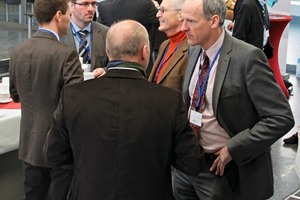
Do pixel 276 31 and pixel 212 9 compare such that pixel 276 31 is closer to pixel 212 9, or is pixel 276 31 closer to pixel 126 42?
pixel 212 9

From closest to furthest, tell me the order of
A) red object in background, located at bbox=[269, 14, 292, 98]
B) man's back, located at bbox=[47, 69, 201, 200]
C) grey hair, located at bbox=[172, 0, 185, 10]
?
man's back, located at bbox=[47, 69, 201, 200] → grey hair, located at bbox=[172, 0, 185, 10] → red object in background, located at bbox=[269, 14, 292, 98]

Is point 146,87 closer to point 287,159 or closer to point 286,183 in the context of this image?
point 286,183

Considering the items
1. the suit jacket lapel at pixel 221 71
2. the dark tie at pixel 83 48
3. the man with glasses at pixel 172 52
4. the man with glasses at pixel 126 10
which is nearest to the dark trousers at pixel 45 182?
the man with glasses at pixel 172 52

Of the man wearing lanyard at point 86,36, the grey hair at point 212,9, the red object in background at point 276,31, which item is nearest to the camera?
the grey hair at point 212,9

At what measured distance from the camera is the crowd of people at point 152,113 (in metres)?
1.75

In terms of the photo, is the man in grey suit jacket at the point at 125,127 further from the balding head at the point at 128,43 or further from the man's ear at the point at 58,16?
the man's ear at the point at 58,16

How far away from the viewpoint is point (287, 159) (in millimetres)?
4340

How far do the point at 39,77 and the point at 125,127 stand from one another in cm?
82

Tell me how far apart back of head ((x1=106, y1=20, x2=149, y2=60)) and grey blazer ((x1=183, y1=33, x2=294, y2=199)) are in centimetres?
46

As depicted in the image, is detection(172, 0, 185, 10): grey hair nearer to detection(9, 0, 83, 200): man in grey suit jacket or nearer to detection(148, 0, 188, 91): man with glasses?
detection(148, 0, 188, 91): man with glasses

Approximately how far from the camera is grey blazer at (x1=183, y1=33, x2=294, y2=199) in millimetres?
2025

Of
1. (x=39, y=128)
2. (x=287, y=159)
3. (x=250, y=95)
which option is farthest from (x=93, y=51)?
(x=287, y=159)

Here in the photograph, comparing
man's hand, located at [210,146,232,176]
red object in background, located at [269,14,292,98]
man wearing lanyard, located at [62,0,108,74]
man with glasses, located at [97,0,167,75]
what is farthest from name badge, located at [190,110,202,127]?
red object in background, located at [269,14,292,98]

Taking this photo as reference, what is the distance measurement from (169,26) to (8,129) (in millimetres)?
1066
